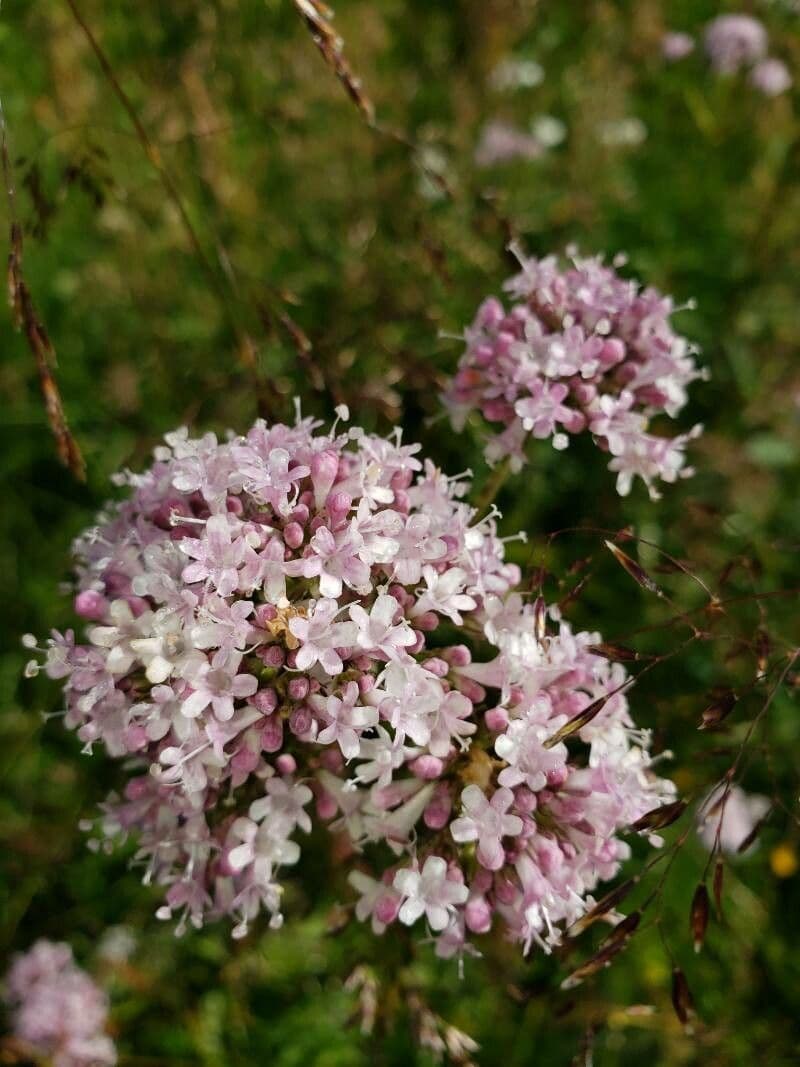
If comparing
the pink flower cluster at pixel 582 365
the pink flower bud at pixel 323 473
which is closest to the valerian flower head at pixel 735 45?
the pink flower cluster at pixel 582 365

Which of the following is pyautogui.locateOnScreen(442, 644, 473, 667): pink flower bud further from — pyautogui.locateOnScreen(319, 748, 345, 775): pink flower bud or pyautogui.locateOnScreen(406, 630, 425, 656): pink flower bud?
pyautogui.locateOnScreen(319, 748, 345, 775): pink flower bud

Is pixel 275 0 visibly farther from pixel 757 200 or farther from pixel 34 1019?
pixel 34 1019

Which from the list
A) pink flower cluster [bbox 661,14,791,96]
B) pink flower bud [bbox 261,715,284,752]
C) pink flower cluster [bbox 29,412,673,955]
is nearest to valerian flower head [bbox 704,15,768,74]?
pink flower cluster [bbox 661,14,791,96]

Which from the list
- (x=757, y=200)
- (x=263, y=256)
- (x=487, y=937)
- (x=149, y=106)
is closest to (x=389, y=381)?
(x=487, y=937)

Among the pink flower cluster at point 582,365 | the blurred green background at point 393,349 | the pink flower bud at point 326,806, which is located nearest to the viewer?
the pink flower bud at point 326,806

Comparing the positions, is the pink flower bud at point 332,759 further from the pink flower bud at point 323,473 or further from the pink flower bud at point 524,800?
the pink flower bud at point 323,473
